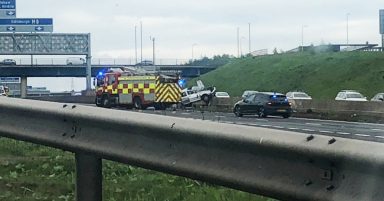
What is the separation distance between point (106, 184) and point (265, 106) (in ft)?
106

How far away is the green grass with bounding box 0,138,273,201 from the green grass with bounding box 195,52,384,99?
68.7 metres

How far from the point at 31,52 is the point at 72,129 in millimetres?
44737

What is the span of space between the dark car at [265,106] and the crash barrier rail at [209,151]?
1352 inches

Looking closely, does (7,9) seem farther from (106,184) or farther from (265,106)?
(106,184)

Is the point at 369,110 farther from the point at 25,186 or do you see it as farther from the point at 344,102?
the point at 25,186

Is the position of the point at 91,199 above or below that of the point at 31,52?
below

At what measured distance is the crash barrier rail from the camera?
3.74 metres

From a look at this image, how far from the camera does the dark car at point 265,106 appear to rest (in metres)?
39.9

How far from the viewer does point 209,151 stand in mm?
4445

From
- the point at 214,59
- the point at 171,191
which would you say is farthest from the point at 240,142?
the point at 214,59

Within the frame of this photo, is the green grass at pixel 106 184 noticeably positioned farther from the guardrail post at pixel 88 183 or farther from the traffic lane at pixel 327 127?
the traffic lane at pixel 327 127

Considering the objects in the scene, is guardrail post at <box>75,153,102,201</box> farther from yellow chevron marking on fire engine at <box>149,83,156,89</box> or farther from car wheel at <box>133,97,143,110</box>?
yellow chevron marking on fire engine at <box>149,83,156,89</box>

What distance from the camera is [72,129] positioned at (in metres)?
5.47

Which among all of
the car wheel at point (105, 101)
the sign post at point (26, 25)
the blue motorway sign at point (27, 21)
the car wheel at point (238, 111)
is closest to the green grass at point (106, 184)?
the car wheel at point (238, 111)
